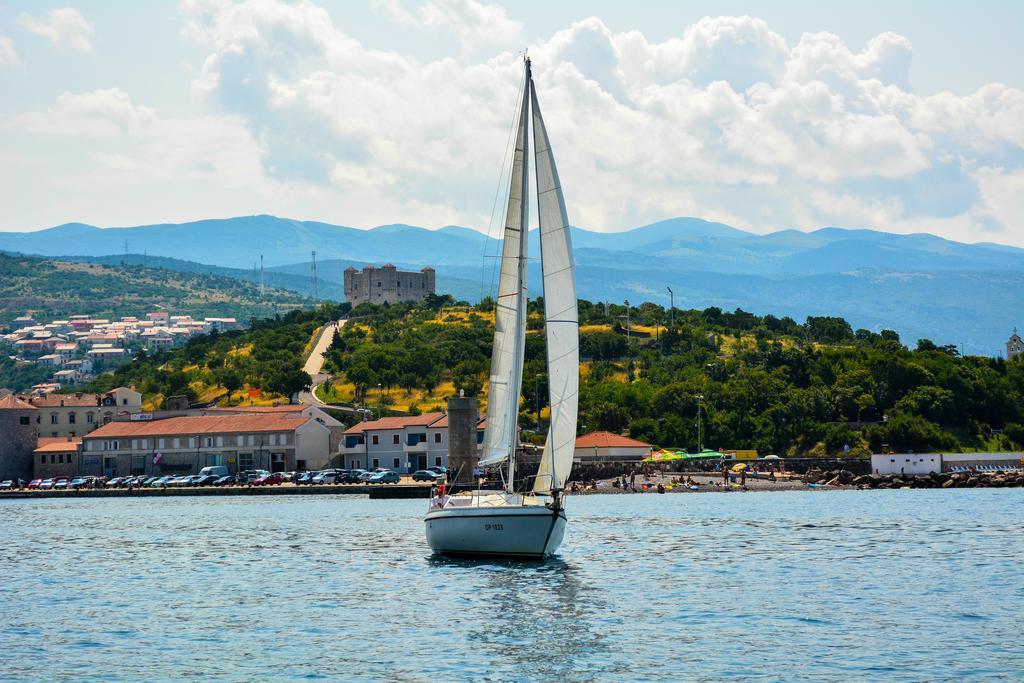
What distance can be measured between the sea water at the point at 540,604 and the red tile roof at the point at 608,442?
46033 millimetres

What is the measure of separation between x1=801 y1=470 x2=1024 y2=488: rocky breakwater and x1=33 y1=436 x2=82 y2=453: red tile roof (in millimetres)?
69042

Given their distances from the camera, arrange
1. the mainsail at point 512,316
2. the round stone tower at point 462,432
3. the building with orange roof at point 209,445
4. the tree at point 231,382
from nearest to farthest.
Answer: the mainsail at point 512,316 → the round stone tower at point 462,432 → the building with orange roof at point 209,445 → the tree at point 231,382

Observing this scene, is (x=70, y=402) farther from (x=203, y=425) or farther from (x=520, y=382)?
(x=520, y=382)

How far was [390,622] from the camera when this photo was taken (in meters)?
32.0

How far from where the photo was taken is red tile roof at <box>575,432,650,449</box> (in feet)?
356

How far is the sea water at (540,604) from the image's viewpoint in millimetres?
26375

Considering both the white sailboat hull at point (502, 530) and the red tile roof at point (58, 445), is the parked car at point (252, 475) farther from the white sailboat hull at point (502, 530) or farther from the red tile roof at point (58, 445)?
the white sailboat hull at point (502, 530)

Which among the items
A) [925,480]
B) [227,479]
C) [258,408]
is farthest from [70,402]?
[925,480]

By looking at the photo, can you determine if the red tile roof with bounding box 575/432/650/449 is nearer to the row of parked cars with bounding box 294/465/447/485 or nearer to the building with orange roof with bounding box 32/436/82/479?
the row of parked cars with bounding box 294/465/447/485

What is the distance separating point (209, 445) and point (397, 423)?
17.6 meters

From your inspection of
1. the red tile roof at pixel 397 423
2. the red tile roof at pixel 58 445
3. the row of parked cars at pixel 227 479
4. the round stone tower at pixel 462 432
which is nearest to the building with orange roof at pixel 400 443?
the red tile roof at pixel 397 423

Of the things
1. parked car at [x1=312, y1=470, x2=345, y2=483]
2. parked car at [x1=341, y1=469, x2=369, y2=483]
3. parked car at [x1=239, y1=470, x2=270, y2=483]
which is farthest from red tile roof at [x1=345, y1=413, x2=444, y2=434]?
parked car at [x1=239, y1=470, x2=270, y2=483]

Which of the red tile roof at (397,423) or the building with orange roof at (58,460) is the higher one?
the red tile roof at (397,423)

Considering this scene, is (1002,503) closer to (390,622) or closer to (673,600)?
(673,600)
